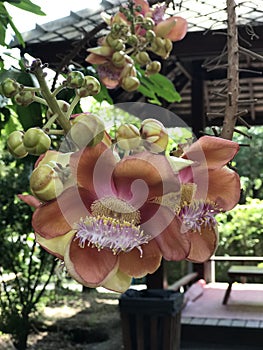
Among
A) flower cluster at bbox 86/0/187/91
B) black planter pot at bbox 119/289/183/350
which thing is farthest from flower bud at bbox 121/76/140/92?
black planter pot at bbox 119/289/183/350

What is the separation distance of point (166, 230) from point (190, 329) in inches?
169

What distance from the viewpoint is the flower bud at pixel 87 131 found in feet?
1.16

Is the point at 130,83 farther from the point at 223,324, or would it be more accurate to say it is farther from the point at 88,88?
the point at 223,324

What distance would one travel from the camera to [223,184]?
0.41 meters

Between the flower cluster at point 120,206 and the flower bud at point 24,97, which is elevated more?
the flower bud at point 24,97

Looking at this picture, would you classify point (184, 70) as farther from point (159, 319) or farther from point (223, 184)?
point (223, 184)

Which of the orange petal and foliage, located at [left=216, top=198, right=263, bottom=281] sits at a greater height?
the orange petal

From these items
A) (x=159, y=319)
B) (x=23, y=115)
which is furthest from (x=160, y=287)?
(x=23, y=115)

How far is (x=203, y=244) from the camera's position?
0.41m

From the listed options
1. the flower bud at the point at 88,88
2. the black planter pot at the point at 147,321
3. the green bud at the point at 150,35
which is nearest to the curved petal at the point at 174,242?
the flower bud at the point at 88,88

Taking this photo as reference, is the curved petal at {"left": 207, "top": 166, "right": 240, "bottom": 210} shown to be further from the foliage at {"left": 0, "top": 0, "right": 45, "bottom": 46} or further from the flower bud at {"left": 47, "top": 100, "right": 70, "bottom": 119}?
the foliage at {"left": 0, "top": 0, "right": 45, "bottom": 46}

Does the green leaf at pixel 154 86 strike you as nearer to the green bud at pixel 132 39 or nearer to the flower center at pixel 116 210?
the green bud at pixel 132 39

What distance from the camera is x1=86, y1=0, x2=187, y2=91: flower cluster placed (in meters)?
0.64

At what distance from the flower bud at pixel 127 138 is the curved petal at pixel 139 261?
0.07m
